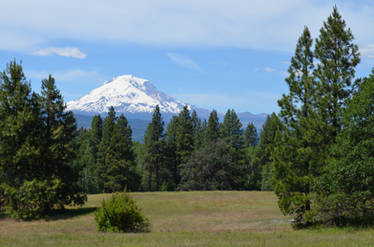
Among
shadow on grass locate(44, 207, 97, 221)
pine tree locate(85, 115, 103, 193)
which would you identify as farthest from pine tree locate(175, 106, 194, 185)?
shadow on grass locate(44, 207, 97, 221)

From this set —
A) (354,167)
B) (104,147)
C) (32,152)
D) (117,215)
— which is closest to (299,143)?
(354,167)

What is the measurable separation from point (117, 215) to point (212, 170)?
167 ft

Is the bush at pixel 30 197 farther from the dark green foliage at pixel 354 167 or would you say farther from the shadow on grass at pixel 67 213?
the dark green foliage at pixel 354 167

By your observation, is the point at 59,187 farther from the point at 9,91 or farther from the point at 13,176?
the point at 9,91

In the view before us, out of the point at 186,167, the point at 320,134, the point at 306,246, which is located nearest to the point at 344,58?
the point at 320,134

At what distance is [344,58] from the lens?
26.6 metres

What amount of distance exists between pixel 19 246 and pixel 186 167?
A: 62506 millimetres

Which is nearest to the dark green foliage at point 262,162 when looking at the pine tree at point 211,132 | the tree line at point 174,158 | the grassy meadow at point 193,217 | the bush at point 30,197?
the tree line at point 174,158

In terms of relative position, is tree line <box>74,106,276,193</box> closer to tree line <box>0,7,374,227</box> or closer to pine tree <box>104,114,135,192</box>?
pine tree <box>104,114,135,192</box>

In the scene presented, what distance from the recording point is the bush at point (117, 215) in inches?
1009

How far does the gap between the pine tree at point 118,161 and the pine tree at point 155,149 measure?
29.1 ft

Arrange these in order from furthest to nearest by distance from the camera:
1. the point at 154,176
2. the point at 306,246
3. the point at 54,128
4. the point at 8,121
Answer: the point at 154,176 → the point at 54,128 → the point at 8,121 → the point at 306,246

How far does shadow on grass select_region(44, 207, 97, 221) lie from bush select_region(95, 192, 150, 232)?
15356mm

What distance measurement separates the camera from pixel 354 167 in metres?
20.9
